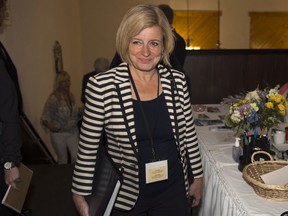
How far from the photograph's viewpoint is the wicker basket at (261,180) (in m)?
1.32

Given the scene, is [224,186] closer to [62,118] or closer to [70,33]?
[62,118]

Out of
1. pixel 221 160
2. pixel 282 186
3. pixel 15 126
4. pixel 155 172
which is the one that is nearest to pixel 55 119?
pixel 15 126

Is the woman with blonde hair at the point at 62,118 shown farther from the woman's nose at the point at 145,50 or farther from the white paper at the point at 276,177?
the white paper at the point at 276,177

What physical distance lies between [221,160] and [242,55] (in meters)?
2.77

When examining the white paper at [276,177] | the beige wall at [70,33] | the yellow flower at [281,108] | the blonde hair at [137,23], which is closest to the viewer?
the blonde hair at [137,23]

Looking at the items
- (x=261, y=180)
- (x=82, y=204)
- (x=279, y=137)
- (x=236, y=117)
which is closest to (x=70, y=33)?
(x=279, y=137)

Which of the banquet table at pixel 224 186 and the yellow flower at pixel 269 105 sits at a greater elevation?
the yellow flower at pixel 269 105

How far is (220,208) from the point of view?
1.70 meters

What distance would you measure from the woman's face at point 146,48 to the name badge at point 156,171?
39 centimetres

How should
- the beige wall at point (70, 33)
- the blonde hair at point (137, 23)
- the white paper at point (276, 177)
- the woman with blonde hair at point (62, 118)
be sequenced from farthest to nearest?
the beige wall at point (70, 33) → the woman with blonde hair at point (62, 118) → the white paper at point (276, 177) → the blonde hair at point (137, 23)

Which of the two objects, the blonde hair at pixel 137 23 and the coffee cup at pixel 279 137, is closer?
the blonde hair at pixel 137 23

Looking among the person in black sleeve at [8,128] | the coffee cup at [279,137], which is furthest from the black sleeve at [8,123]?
the coffee cup at [279,137]

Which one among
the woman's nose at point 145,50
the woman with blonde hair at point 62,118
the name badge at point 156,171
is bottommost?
the woman with blonde hair at point 62,118

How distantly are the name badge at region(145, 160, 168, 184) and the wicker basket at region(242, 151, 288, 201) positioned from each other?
1.13 feet
